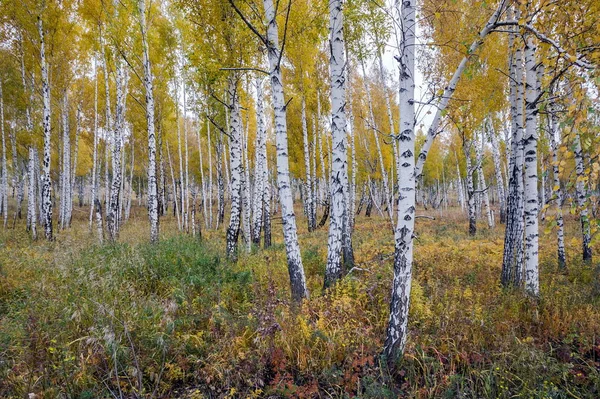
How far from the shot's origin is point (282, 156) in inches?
190

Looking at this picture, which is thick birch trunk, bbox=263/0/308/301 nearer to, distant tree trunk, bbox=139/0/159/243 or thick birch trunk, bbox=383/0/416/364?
thick birch trunk, bbox=383/0/416/364

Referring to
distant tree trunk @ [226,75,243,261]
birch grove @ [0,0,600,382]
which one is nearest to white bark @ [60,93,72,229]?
birch grove @ [0,0,600,382]

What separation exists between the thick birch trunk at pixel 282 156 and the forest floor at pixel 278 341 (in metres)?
0.42

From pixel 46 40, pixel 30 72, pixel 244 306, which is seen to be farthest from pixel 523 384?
pixel 30 72

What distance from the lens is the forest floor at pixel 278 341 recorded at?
10.3ft

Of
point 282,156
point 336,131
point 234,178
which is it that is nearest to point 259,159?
point 234,178

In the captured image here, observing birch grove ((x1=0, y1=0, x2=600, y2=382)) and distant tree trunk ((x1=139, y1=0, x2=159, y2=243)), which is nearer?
birch grove ((x1=0, y1=0, x2=600, y2=382))

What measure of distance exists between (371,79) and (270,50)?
15.1m

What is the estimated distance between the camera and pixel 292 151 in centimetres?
1791

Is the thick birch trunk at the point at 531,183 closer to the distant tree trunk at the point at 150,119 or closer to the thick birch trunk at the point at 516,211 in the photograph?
the thick birch trunk at the point at 516,211

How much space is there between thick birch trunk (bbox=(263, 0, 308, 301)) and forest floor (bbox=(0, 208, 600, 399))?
1.37 ft

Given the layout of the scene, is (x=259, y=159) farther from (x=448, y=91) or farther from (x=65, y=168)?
(x=65, y=168)

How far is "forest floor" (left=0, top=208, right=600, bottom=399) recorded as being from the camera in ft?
10.3

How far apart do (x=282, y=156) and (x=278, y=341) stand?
9.10ft
